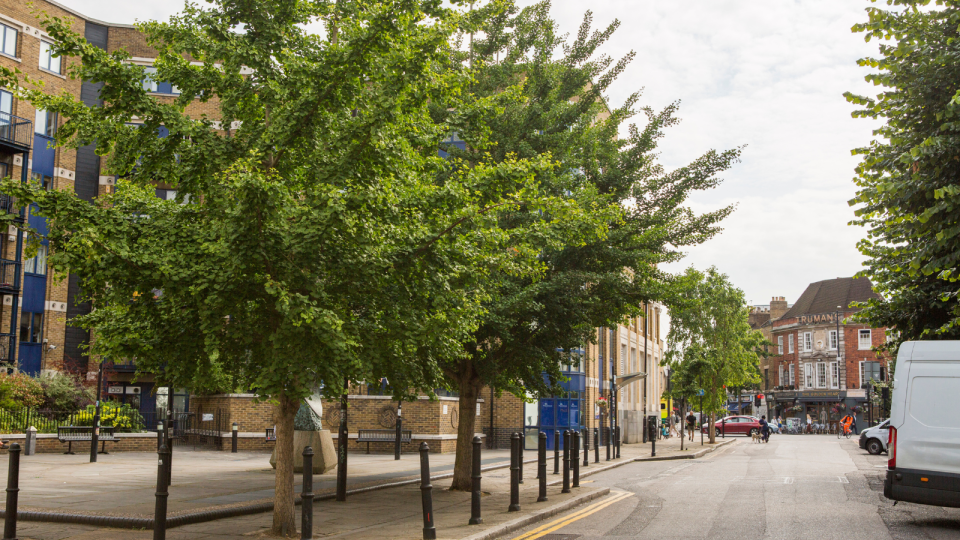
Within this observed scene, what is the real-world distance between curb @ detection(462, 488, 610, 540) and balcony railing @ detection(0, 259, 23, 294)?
25.9 metres

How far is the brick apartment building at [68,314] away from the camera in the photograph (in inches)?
1134

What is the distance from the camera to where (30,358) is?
33.2m

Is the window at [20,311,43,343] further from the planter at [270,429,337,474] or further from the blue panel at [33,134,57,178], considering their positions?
the planter at [270,429,337,474]

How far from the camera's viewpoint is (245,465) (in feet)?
66.4

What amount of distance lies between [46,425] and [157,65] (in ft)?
62.0

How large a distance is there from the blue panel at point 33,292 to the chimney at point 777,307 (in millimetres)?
76842

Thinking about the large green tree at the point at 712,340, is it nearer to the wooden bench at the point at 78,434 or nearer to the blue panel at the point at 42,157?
the wooden bench at the point at 78,434

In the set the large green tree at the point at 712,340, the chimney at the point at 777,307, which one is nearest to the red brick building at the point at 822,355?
the chimney at the point at 777,307

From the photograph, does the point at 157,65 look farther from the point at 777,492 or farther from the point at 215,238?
the point at 777,492

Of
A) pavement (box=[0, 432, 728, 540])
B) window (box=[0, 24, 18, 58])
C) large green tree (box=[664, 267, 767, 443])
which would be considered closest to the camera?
pavement (box=[0, 432, 728, 540])

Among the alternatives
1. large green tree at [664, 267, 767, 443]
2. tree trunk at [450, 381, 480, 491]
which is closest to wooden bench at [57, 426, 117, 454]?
tree trunk at [450, 381, 480, 491]

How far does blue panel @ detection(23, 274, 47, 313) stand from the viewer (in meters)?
33.4

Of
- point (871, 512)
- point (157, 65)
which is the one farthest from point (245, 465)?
point (871, 512)

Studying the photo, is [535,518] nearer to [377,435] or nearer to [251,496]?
[251,496]
